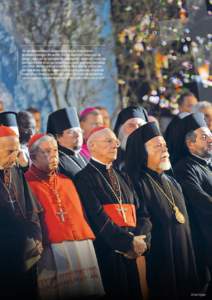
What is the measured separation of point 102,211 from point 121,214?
0.50ft

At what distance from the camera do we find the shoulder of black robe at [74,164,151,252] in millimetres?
4035

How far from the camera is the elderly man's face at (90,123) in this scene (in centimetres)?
430

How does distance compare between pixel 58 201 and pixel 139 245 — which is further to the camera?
pixel 139 245

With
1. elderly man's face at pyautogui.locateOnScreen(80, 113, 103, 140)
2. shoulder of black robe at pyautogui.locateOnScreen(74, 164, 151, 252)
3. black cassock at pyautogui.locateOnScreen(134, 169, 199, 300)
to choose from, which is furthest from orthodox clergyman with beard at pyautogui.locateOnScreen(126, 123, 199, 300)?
elderly man's face at pyautogui.locateOnScreen(80, 113, 103, 140)

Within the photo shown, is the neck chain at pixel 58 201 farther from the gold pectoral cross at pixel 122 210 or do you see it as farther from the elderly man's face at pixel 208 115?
the elderly man's face at pixel 208 115

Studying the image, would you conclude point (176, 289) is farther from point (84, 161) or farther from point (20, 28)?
point (20, 28)

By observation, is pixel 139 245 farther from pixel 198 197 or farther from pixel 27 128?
pixel 27 128

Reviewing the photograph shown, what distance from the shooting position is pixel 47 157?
402cm

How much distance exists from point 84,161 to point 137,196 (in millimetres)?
486

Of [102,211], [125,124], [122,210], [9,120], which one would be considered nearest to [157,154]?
[125,124]

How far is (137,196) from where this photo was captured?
4.30 metres

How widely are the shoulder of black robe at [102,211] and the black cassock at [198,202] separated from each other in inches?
17.7

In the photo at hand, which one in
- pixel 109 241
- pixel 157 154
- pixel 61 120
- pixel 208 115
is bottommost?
pixel 109 241

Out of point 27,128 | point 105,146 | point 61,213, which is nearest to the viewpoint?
point 61,213
